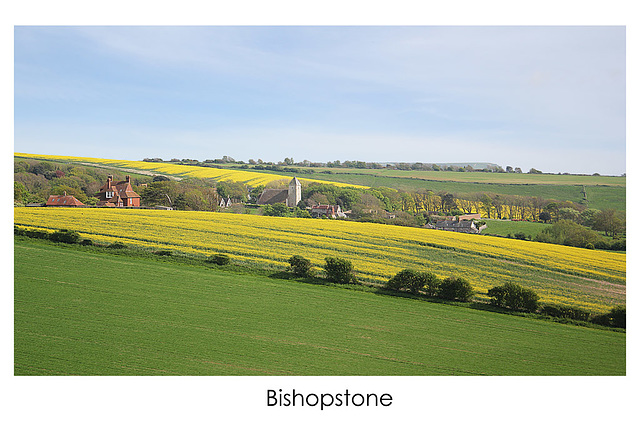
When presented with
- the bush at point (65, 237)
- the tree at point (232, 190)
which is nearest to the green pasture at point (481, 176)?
the tree at point (232, 190)

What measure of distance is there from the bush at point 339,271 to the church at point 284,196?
2134 millimetres

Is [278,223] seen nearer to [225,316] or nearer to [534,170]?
[225,316]

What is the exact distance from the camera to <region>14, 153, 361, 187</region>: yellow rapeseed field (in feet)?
37.0

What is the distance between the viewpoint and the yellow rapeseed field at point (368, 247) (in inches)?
378

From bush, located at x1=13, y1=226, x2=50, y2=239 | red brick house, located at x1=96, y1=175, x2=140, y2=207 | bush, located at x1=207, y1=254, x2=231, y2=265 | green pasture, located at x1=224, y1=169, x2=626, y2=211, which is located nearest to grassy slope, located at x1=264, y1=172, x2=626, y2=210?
green pasture, located at x1=224, y1=169, x2=626, y2=211

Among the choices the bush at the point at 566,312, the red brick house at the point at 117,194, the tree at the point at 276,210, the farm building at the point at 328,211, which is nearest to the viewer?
the bush at the point at 566,312

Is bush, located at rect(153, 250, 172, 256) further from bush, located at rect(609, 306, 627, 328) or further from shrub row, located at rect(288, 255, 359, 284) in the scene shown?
bush, located at rect(609, 306, 627, 328)

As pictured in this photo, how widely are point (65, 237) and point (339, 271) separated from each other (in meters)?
7.36

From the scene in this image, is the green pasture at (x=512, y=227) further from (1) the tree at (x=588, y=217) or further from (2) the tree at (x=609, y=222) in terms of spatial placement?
(2) the tree at (x=609, y=222)

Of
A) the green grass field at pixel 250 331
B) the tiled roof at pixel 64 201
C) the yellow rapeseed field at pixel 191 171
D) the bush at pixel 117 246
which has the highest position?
the yellow rapeseed field at pixel 191 171

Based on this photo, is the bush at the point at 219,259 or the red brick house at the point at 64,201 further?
the red brick house at the point at 64,201

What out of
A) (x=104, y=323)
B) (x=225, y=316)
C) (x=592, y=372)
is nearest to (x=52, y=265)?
(x=104, y=323)

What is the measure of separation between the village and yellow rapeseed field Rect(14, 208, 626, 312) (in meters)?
0.19

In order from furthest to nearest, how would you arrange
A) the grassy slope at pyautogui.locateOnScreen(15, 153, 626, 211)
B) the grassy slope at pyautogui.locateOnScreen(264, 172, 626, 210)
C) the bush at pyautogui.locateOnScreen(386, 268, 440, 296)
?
the grassy slope at pyautogui.locateOnScreen(15, 153, 626, 211) → the bush at pyautogui.locateOnScreen(386, 268, 440, 296) → the grassy slope at pyautogui.locateOnScreen(264, 172, 626, 210)
